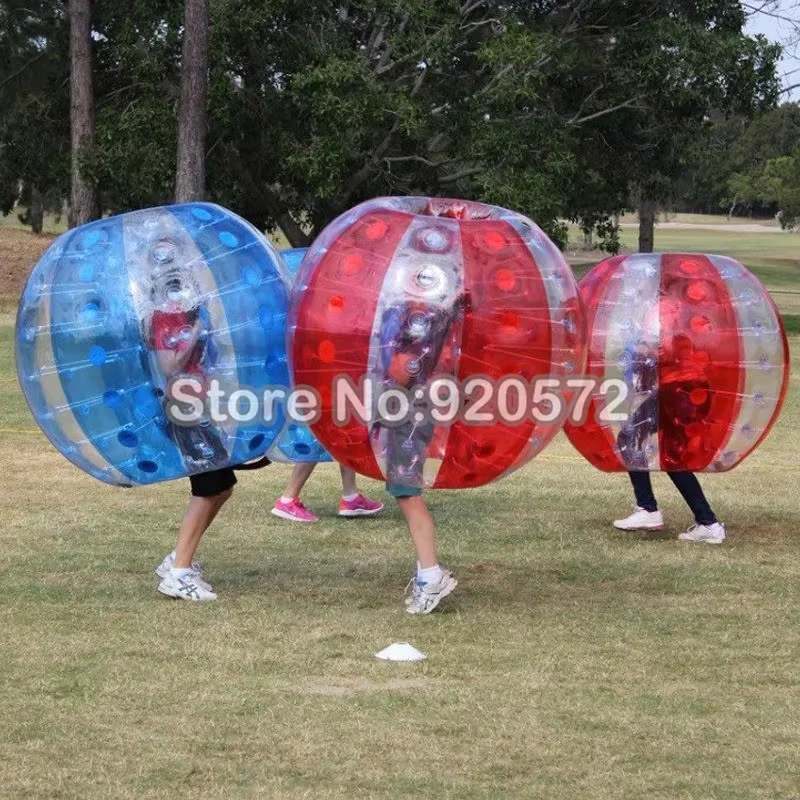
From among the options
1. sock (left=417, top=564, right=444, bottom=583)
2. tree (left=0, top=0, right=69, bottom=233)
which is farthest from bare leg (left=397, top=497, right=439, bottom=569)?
tree (left=0, top=0, right=69, bottom=233)

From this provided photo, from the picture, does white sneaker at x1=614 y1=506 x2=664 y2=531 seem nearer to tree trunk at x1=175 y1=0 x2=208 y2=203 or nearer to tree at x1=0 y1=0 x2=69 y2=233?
tree trunk at x1=175 y1=0 x2=208 y2=203

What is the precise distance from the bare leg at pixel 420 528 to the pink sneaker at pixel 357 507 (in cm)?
227

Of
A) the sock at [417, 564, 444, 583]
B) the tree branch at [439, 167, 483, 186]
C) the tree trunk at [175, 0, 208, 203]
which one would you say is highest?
the tree trunk at [175, 0, 208, 203]

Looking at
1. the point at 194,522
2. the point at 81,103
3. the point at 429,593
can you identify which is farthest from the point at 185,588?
the point at 81,103

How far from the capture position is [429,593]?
6379mm

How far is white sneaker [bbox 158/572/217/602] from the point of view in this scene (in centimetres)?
662

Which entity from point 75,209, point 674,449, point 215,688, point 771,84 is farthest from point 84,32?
point 215,688

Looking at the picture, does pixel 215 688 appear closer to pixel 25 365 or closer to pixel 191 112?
pixel 25 365

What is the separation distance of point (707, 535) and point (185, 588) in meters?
2.88

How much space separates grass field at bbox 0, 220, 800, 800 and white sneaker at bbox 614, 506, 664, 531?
0.27 ft

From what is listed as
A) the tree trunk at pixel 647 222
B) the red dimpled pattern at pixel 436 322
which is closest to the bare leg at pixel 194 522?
the red dimpled pattern at pixel 436 322

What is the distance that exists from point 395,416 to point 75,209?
20076 millimetres

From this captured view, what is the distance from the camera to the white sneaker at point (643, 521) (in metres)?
8.27

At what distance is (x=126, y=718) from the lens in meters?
4.97
